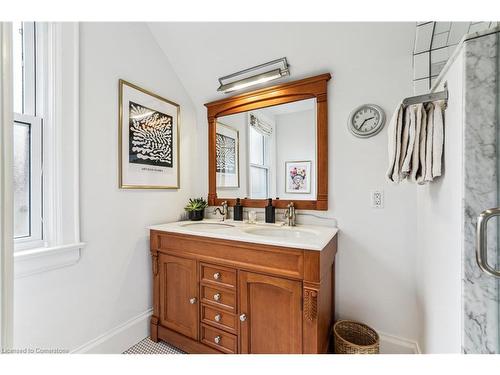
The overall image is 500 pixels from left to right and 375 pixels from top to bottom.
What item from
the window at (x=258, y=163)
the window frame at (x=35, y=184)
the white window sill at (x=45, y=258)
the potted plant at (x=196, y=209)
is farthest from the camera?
the potted plant at (x=196, y=209)

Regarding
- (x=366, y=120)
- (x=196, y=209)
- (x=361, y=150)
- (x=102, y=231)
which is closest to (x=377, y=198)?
(x=361, y=150)

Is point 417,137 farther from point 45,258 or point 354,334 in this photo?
point 45,258

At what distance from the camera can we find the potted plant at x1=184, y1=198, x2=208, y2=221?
6.18 ft

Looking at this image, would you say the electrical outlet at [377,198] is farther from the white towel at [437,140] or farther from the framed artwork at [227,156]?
the framed artwork at [227,156]

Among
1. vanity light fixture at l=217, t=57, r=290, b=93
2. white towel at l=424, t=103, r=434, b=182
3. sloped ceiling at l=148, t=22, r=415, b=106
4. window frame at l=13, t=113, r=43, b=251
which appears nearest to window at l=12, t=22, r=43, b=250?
window frame at l=13, t=113, r=43, b=251

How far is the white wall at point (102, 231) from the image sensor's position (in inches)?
45.5

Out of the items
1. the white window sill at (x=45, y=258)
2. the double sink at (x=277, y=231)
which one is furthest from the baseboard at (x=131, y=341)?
the double sink at (x=277, y=231)

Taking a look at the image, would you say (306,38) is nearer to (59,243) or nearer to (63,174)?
(63,174)

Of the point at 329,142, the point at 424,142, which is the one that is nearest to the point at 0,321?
the point at 424,142

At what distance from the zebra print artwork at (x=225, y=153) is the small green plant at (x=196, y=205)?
0.32m

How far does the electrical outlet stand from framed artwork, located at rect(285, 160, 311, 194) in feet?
1.38

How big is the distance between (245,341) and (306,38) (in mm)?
1911

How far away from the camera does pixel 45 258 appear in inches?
44.3

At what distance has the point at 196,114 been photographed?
211cm
